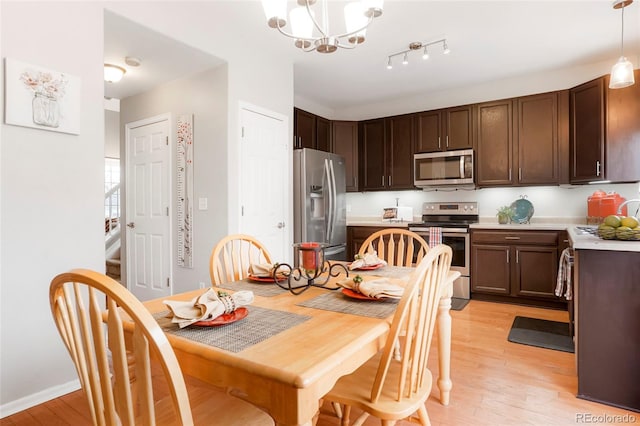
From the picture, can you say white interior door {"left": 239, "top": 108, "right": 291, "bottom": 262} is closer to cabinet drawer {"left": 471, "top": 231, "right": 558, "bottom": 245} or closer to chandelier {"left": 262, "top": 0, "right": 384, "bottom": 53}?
chandelier {"left": 262, "top": 0, "right": 384, "bottom": 53}

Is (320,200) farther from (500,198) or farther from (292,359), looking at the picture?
(292,359)

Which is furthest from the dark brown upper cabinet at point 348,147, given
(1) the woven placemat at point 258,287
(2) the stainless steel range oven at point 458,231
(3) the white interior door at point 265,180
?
(1) the woven placemat at point 258,287

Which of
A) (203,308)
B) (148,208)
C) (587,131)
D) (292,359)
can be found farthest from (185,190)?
(587,131)

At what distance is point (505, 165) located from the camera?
13.6 ft

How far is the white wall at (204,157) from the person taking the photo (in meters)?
3.14

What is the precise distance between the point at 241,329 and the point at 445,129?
4.14 meters

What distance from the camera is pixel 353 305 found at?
133 centimetres

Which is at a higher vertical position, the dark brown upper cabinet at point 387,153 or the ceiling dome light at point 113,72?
the ceiling dome light at point 113,72

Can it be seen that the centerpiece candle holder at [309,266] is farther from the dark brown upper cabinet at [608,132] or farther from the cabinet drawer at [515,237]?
the dark brown upper cabinet at [608,132]

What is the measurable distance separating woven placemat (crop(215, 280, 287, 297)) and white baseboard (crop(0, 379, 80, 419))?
1.36 metres

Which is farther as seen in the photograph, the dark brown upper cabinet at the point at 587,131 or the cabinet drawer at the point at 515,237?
the cabinet drawer at the point at 515,237

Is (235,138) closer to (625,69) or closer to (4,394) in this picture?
(4,394)

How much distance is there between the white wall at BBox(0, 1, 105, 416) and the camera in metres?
1.93

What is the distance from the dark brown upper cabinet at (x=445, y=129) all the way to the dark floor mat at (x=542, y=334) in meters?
2.12
